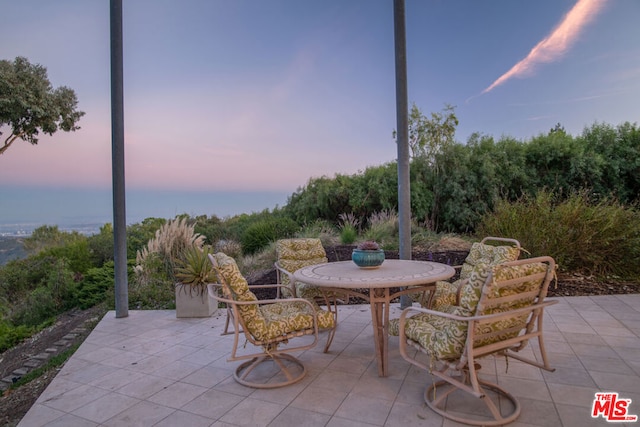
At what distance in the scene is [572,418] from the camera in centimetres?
202

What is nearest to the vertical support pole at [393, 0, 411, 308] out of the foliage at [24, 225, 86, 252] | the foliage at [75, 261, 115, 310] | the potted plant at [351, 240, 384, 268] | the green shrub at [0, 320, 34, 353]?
the potted plant at [351, 240, 384, 268]

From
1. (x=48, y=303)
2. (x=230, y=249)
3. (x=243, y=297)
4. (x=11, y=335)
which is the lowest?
(x=11, y=335)

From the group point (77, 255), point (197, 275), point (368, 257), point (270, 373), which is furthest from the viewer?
point (77, 255)

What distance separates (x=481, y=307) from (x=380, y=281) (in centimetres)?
78

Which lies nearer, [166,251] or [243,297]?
[243,297]

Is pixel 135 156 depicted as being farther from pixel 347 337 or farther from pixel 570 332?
pixel 570 332

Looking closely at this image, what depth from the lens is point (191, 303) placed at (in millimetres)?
4355

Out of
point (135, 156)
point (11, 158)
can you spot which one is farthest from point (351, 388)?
point (11, 158)

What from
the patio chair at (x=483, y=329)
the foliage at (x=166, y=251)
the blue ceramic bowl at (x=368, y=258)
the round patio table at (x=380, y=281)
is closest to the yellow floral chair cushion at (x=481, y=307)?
the patio chair at (x=483, y=329)

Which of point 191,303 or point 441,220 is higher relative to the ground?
point 441,220

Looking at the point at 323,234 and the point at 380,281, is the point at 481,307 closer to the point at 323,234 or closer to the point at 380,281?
the point at 380,281

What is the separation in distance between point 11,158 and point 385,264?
29.9ft

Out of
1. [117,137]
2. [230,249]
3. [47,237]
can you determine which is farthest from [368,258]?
[47,237]

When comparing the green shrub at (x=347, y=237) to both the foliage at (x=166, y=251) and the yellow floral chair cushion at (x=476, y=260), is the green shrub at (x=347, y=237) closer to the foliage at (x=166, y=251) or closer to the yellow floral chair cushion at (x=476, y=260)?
the foliage at (x=166, y=251)
